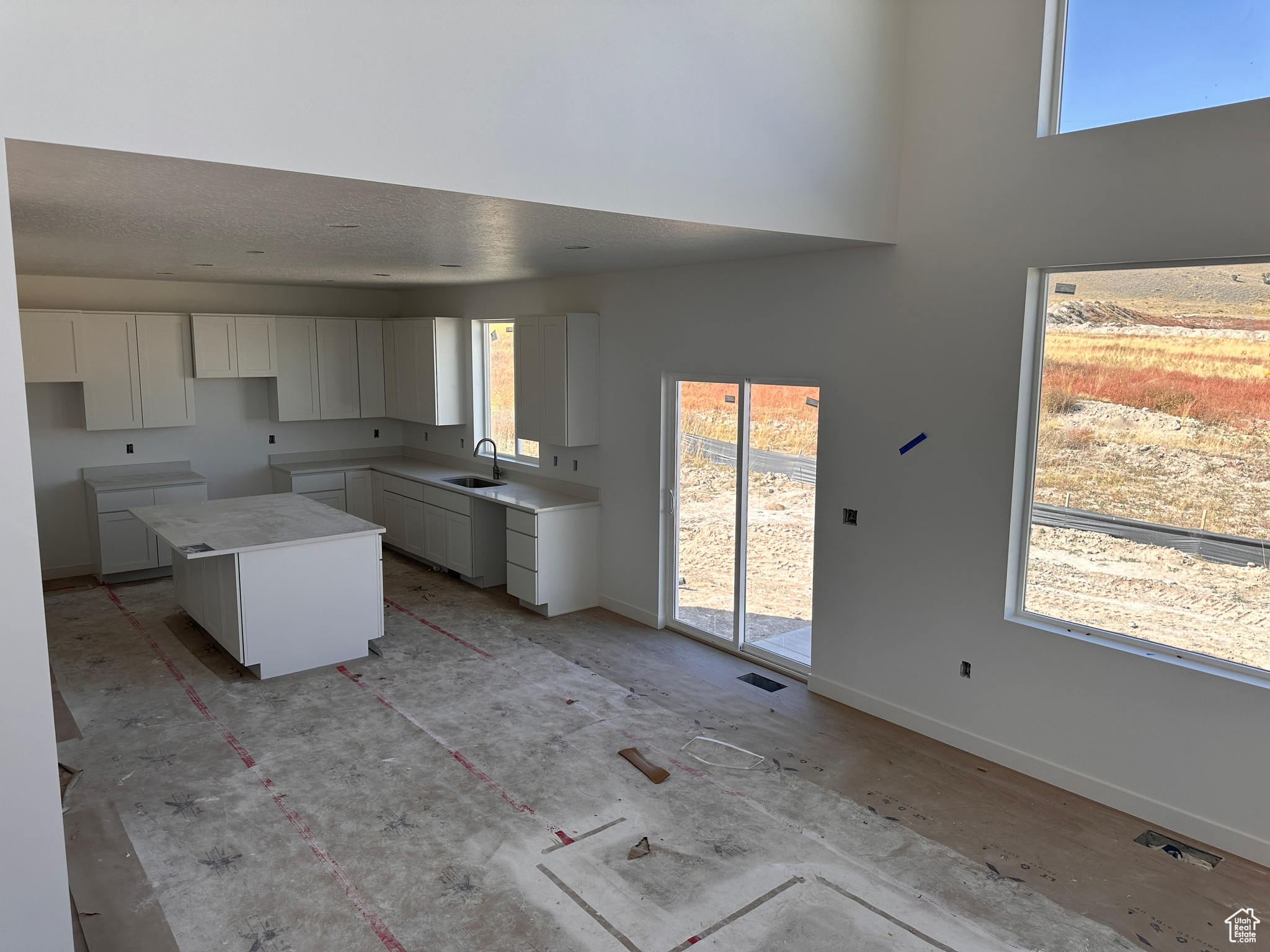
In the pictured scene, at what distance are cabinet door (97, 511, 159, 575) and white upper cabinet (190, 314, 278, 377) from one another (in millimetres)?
1491

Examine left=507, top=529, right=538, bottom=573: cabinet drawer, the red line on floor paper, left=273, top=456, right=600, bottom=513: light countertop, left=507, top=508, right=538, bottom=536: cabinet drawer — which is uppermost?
left=273, top=456, right=600, bottom=513: light countertop

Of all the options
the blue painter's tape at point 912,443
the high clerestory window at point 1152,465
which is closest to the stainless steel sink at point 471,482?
the blue painter's tape at point 912,443

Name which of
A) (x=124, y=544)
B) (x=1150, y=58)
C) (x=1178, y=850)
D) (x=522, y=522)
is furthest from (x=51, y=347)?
(x=1178, y=850)

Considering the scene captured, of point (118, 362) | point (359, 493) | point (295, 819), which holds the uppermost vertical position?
point (118, 362)

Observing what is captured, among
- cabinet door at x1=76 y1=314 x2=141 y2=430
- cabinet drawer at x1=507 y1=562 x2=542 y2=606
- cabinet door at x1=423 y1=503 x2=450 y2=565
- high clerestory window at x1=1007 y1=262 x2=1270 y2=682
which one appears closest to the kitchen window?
cabinet door at x1=423 y1=503 x2=450 y2=565

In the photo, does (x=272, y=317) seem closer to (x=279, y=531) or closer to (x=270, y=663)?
(x=279, y=531)

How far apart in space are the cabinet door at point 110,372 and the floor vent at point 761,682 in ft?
19.4

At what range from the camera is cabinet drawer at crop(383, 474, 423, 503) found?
8008 millimetres

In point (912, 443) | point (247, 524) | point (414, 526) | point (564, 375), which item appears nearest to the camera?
point (912, 443)

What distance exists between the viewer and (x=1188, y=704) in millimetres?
3678

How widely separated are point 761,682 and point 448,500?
3.42 m

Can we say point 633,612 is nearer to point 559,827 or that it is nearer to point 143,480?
point 559,827

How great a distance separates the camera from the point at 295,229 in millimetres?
4031

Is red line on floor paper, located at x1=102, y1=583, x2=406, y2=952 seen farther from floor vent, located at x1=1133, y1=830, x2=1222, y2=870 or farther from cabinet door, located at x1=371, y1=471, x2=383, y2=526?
floor vent, located at x1=1133, y1=830, x2=1222, y2=870
